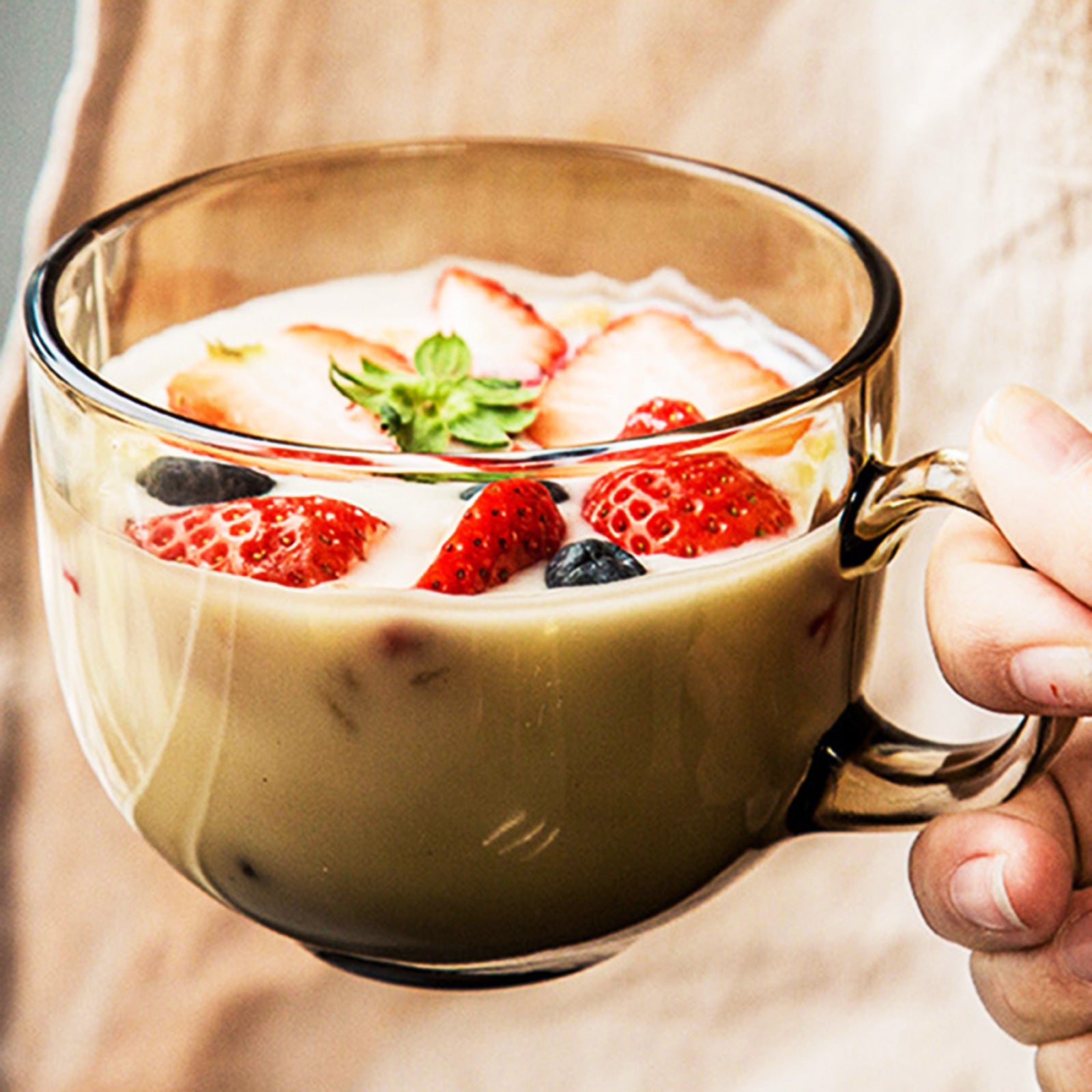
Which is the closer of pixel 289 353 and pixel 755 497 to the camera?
pixel 755 497

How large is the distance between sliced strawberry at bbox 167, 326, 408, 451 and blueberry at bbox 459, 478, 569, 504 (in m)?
0.17

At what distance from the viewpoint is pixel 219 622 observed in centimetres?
54

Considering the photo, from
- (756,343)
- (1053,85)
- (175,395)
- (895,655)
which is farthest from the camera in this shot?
(895,655)

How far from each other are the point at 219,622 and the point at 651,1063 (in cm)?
66

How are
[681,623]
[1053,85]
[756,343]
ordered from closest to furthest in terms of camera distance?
1. [681,623]
2. [756,343]
3. [1053,85]

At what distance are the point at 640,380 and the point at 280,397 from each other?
172 mm

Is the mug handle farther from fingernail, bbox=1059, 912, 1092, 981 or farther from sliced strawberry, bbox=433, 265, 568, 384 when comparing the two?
sliced strawberry, bbox=433, 265, 568, 384

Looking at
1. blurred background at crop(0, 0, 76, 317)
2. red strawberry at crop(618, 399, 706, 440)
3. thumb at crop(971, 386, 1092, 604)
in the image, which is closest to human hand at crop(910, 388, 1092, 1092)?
thumb at crop(971, 386, 1092, 604)

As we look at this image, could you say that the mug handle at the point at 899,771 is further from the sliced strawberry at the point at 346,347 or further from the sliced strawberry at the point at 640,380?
the sliced strawberry at the point at 346,347

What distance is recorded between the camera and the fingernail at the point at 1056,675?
57 cm

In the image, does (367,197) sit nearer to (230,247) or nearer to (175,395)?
(230,247)

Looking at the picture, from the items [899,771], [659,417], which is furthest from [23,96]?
[899,771]

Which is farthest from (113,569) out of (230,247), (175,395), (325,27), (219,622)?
(325,27)

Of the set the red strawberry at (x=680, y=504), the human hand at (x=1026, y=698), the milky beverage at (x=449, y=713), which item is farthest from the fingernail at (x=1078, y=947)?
the red strawberry at (x=680, y=504)
